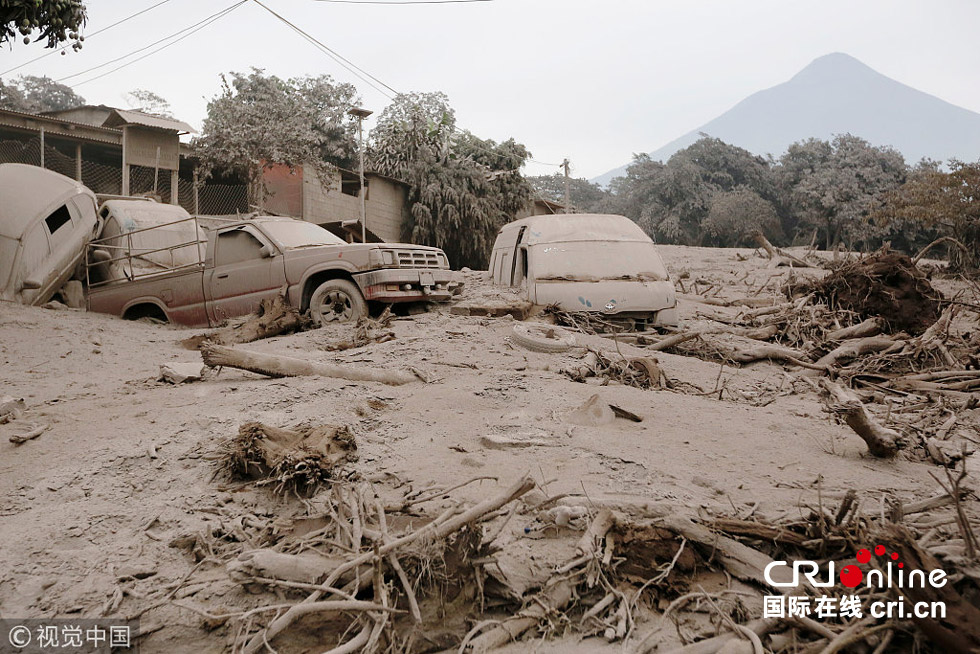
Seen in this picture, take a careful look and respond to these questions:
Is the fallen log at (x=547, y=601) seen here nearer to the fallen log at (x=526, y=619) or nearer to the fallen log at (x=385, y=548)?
the fallen log at (x=526, y=619)

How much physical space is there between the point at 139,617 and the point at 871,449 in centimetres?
403

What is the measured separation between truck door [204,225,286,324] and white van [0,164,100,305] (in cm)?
329

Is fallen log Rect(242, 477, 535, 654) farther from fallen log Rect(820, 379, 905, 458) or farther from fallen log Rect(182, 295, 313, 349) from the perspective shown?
fallen log Rect(182, 295, 313, 349)

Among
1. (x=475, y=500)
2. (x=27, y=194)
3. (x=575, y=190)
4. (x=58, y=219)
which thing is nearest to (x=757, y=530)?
(x=475, y=500)

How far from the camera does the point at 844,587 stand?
259cm

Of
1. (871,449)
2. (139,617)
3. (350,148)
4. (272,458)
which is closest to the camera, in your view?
(139,617)

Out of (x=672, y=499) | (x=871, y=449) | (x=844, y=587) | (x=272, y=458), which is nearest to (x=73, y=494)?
(x=272, y=458)

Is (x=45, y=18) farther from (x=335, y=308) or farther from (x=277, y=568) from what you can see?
(x=277, y=568)

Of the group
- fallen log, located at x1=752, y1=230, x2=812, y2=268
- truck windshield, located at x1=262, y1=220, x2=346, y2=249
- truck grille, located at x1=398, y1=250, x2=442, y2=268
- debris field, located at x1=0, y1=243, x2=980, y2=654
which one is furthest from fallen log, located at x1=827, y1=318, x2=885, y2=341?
fallen log, located at x1=752, y1=230, x2=812, y2=268

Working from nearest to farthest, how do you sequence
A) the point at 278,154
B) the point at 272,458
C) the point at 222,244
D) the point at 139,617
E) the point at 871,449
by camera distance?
the point at 139,617
the point at 272,458
the point at 871,449
the point at 222,244
the point at 278,154

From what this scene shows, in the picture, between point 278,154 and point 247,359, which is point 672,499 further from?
point 278,154

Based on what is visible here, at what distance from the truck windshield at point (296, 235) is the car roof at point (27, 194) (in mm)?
4334

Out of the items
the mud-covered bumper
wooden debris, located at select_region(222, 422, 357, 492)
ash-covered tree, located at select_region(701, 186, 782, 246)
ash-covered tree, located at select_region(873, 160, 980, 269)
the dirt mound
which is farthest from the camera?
ash-covered tree, located at select_region(701, 186, 782, 246)

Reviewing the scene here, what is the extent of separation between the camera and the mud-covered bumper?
9.14 meters
